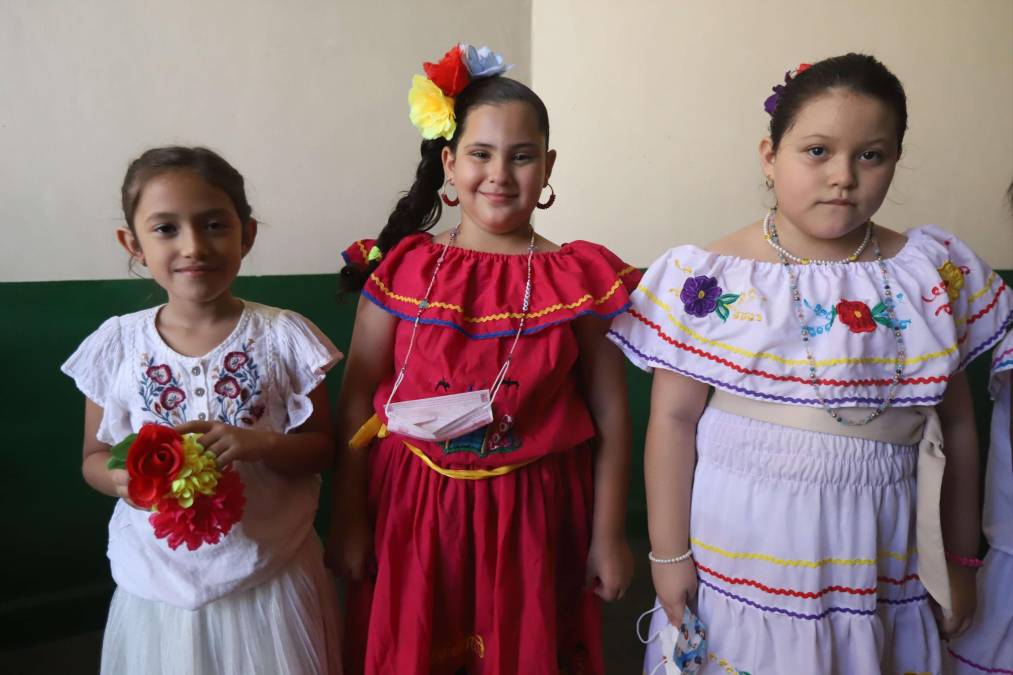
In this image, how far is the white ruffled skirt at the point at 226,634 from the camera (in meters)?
1.13

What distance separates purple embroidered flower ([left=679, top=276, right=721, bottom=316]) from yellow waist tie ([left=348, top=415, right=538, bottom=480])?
16.2 inches

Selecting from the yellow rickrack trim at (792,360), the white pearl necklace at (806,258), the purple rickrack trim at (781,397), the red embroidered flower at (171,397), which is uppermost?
the white pearl necklace at (806,258)

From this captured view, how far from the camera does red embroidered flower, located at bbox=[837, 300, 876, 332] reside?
41.7 inches

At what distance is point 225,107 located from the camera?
2.05 metres

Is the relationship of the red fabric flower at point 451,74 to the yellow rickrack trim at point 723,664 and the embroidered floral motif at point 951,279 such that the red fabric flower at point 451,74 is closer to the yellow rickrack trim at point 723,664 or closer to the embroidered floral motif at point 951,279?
the embroidered floral motif at point 951,279

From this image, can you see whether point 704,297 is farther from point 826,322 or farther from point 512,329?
point 512,329

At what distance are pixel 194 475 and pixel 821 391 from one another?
39.0 inches

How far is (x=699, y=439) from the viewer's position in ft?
3.93

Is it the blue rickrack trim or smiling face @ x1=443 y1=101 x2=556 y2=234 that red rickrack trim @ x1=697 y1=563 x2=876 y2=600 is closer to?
the blue rickrack trim

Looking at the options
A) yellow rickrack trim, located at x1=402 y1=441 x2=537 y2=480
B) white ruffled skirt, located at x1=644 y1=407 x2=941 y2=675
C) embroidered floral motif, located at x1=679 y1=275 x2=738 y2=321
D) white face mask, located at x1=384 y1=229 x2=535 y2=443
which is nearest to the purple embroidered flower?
embroidered floral motif, located at x1=679 y1=275 x2=738 y2=321

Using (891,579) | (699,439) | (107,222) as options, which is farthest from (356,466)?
(107,222)

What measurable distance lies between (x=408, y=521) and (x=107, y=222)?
1408mm

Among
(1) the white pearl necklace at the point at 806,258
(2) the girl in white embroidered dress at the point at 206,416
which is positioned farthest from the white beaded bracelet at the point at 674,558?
(2) the girl in white embroidered dress at the point at 206,416

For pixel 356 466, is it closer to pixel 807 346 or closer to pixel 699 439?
pixel 699 439
